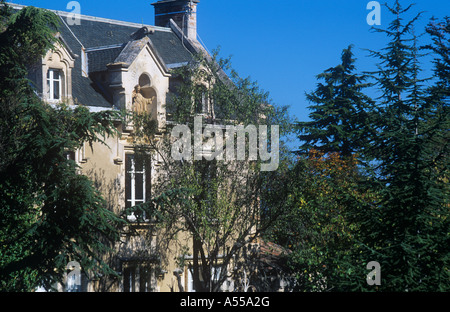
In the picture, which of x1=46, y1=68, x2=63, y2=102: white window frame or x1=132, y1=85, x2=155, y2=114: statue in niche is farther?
x1=132, y1=85, x2=155, y2=114: statue in niche

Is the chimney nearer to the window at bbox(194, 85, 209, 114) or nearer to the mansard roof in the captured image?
the mansard roof

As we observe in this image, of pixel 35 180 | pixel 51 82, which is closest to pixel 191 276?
pixel 51 82

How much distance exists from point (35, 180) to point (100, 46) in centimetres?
1112

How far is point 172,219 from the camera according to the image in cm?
2467

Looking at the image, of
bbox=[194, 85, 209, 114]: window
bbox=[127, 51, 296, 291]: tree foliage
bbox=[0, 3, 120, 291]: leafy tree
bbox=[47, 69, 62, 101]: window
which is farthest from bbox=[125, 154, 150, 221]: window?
bbox=[0, 3, 120, 291]: leafy tree

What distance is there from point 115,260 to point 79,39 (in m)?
9.93

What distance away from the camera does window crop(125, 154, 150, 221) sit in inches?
1038

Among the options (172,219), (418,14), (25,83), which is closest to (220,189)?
(172,219)

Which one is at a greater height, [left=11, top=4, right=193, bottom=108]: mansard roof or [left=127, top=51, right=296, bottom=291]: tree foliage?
[left=11, top=4, right=193, bottom=108]: mansard roof

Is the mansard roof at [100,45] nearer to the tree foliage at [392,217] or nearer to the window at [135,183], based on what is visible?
the window at [135,183]

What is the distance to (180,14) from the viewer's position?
36.2 metres

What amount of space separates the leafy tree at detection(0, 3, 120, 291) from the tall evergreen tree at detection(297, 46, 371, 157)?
2198cm

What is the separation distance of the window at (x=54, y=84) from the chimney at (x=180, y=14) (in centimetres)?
1139
